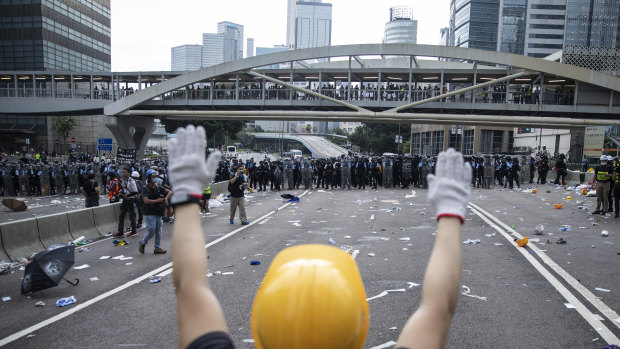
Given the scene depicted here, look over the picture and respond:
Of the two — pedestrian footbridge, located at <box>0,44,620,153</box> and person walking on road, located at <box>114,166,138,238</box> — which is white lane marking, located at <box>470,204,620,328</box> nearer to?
person walking on road, located at <box>114,166,138,238</box>

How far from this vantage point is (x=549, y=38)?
386 feet

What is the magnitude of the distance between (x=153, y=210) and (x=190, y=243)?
9.02m

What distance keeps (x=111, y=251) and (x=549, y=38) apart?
437 feet

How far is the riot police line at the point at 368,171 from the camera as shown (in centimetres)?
2578

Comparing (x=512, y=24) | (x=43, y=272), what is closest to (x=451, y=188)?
(x=43, y=272)

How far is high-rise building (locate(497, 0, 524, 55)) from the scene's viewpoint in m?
123

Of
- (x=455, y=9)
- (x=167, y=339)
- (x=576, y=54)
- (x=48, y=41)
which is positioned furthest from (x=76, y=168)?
(x=455, y=9)

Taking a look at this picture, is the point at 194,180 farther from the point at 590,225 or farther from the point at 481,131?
the point at 481,131

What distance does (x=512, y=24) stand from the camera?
407 feet

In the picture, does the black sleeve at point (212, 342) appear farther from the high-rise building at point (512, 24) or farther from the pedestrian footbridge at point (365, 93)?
the high-rise building at point (512, 24)

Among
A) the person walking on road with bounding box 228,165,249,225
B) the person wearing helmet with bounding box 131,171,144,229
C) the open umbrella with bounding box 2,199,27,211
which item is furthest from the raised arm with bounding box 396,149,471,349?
the open umbrella with bounding box 2,199,27,211

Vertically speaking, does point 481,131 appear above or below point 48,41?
below

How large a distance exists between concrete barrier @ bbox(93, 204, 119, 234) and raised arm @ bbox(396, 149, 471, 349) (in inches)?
492

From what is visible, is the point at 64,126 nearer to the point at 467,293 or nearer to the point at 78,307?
the point at 78,307
